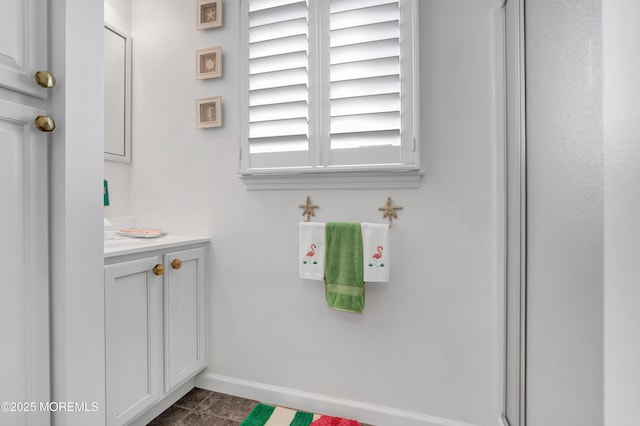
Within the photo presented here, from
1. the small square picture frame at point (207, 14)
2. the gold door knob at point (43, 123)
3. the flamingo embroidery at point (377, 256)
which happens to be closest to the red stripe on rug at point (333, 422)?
the flamingo embroidery at point (377, 256)

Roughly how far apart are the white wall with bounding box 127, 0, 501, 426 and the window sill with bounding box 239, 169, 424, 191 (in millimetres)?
45

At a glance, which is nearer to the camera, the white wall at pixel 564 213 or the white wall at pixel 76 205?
the white wall at pixel 564 213

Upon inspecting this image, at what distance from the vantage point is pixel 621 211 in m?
0.51

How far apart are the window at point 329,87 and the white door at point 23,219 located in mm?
842

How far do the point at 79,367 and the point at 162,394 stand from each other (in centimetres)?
61

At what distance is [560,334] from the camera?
2.41 ft

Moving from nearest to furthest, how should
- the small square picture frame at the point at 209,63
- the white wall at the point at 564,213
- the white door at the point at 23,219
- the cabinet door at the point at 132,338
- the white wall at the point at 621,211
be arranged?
the white wall at the point at 621,211
the white wall at the point at 564,213
the white door at the point at 23,219
the cabinet door at the point at 132,338
the small square picture frame at the point at 209,63

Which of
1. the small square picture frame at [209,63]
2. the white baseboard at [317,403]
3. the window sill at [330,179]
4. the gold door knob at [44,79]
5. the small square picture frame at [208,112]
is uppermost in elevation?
the small square picture frame at [209,63]

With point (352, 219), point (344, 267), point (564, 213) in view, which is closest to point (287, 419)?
point (344, 267)

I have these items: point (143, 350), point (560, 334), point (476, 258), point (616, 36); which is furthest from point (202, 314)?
point (616, 36)

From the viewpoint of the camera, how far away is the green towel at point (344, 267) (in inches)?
56.8

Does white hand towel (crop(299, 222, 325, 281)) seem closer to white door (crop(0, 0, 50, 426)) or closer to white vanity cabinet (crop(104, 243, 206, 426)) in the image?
white vanity cabinet (crop(104, 243, 206, 426))

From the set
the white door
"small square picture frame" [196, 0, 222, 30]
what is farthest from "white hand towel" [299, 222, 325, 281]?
"small square picture frame" [196, 0, 222, 30]

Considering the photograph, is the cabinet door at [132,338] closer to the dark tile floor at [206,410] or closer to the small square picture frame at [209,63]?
the dark tile floor at [206,410]
